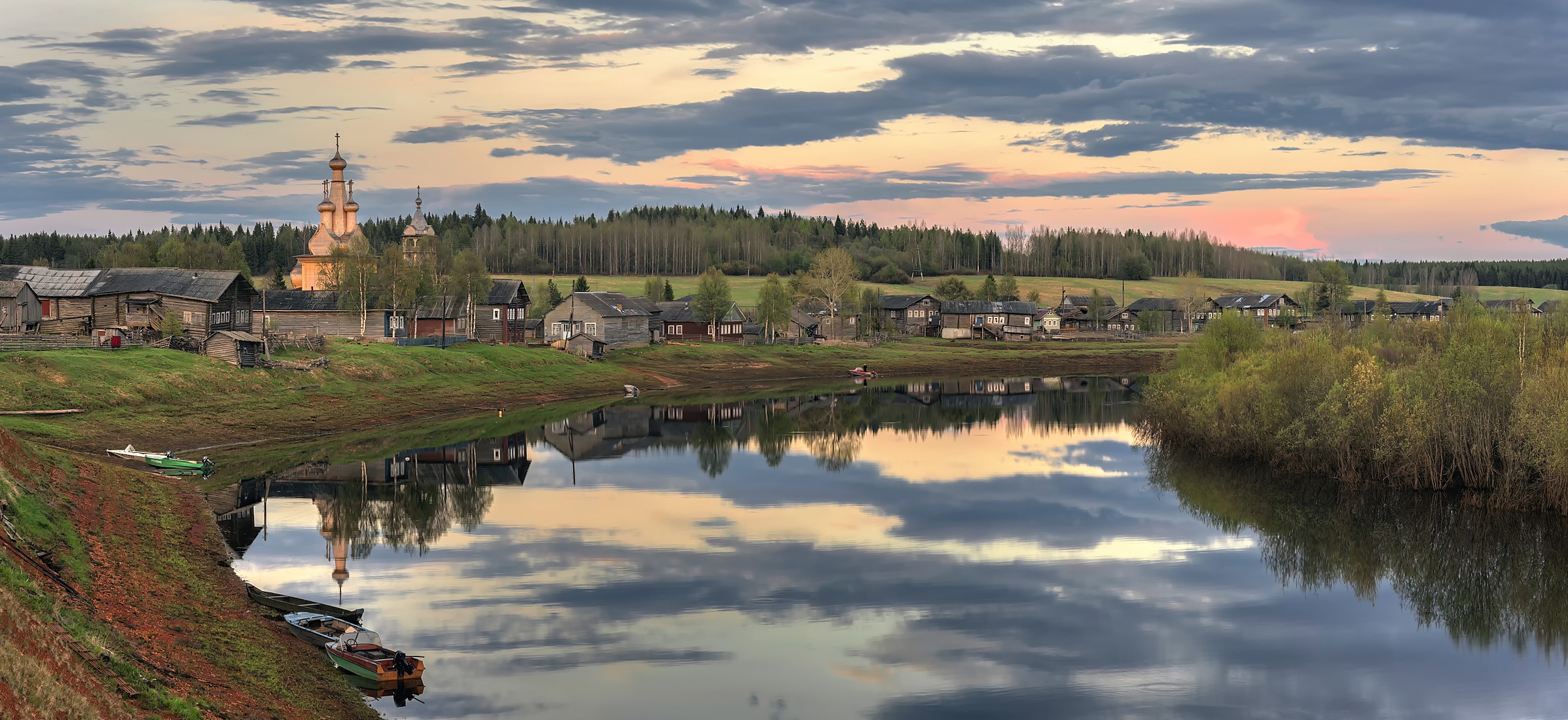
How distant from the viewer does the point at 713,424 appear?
7550 centimetres

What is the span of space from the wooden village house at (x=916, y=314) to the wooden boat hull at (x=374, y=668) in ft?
469

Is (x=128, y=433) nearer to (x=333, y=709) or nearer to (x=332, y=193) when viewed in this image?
(x=333, y=709)

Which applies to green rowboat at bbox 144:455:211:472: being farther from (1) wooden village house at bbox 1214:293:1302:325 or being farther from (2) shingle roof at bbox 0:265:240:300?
Answer: (1) wooden village house at bbox 1214:293:1302:325

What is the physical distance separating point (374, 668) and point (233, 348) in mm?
50496

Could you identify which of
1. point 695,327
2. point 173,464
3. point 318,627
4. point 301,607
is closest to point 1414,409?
point 318,627

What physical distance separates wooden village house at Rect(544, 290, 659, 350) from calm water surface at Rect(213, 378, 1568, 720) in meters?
53.0

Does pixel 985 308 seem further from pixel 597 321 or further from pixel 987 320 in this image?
pixel 597 321

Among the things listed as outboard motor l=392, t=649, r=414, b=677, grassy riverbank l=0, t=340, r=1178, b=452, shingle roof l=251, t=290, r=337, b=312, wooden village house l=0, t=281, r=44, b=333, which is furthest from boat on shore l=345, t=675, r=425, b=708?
shingle roof l=251, t=290, r=337, b=312

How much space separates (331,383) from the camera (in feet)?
234

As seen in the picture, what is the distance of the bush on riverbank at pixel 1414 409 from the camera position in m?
41.5

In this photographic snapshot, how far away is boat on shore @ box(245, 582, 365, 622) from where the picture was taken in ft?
91.7

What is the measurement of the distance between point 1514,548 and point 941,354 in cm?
9967

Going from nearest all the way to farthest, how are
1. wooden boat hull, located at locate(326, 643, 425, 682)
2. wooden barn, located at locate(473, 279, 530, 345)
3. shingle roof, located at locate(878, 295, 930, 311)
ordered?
wooden boat hull, located at locate(326, 643, 425, 682) < wooden barn, located at locate(473, 279, 530, 345) < shingle roof, located at locate(878, 295, 930, 311)

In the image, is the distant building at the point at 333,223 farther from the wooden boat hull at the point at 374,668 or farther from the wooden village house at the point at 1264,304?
the wooden village house at the point at 1264,304
